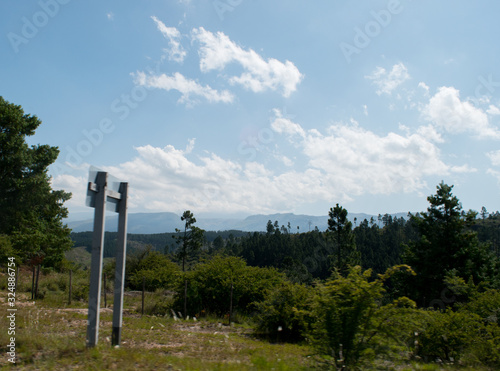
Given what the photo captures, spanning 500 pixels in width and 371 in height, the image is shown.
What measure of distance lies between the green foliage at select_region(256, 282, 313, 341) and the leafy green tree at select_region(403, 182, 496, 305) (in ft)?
57.2

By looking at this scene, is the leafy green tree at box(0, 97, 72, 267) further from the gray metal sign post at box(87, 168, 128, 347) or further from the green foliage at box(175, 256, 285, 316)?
the gray metal sign post at box(87, 168, 128, 347)

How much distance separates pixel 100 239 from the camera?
5.18 meters

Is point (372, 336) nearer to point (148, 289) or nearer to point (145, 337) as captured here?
point (145, 337)

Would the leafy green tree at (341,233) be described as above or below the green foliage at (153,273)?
above

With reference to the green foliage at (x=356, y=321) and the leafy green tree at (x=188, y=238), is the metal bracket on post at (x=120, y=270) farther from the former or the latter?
the leafy green tree at (x=188, y=238)

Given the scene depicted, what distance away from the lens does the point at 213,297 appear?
14211 mm

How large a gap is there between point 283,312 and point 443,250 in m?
19.1

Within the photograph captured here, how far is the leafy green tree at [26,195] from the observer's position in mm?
23500

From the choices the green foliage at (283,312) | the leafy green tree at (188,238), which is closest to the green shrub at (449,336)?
the green foliage at (283,312)

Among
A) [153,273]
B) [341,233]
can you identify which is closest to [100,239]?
[153,273]

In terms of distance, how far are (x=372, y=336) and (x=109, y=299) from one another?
1573cm

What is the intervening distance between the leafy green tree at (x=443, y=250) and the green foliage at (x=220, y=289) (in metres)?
15.2

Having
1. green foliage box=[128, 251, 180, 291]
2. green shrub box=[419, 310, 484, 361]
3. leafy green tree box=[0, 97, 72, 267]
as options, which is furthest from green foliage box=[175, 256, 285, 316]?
leafy green tree box=[0, 97, 72, 267]

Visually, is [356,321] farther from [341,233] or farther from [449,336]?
[341,233]
